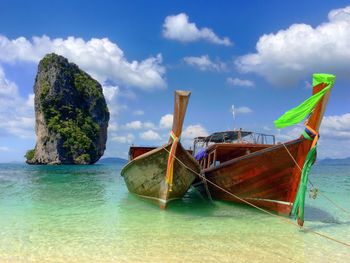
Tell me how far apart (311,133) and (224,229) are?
122 inches

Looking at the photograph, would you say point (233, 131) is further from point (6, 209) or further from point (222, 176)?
point (6, 209)

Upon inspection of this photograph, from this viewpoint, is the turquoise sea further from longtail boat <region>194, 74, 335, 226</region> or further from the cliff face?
the cliff face

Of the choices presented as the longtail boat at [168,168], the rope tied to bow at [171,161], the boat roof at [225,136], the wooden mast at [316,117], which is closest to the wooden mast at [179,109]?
the longtail boat at [168,168]

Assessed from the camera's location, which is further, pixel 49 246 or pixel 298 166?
pixel 298 166

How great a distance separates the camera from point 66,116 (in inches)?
2975

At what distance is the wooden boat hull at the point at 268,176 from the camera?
971 cm

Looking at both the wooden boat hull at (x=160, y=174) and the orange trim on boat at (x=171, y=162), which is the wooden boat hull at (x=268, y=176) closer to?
the wooden boat hull at (x=160, y=174)

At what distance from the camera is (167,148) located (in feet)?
34.4

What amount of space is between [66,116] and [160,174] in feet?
225

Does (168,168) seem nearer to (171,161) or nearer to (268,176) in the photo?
(171,161)

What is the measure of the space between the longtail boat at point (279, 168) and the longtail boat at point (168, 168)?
3.54ft

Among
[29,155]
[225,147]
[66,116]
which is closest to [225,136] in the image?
[225,147]

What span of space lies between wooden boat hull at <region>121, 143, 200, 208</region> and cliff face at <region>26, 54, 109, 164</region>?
61676mm

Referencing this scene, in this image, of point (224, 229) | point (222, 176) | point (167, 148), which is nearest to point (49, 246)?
point (224, 229)
